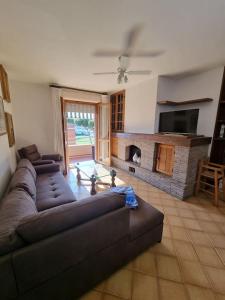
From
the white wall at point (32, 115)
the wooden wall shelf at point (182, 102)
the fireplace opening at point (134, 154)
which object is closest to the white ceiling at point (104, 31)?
the wooden wall shelf at point (182, 102)

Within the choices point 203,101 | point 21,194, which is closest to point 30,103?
point 21,194

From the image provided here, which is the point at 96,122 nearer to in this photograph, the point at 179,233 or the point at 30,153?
the point at 30,153

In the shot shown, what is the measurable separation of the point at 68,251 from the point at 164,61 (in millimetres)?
2752

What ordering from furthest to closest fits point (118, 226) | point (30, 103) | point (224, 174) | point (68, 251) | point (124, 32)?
point (30, 103), point (224, 174), point (124, 32), point (118, 226), point (68, 251)

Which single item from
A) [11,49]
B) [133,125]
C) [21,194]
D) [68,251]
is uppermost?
[11,49]

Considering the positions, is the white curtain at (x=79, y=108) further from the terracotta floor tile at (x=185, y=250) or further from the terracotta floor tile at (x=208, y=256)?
the terracotta floor tile at (x=208, y=256)

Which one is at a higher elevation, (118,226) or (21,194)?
(21,194)

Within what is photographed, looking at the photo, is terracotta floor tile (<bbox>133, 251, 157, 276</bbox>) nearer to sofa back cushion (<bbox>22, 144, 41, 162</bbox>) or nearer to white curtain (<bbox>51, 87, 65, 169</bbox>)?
sofa back cushion (<bbox>22, 144, 41, 162</bbox>)

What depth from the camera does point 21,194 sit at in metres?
1.41

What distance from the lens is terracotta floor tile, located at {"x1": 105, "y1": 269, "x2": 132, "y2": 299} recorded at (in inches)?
46.9

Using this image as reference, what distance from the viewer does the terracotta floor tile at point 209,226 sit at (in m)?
1.91

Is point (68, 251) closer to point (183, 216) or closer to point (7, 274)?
point (7, 274)

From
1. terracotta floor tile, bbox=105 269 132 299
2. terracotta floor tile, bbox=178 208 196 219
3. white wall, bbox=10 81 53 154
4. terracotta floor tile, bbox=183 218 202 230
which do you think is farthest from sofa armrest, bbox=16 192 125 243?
white wall, bbox=10 81 53 154

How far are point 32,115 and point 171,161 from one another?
141 inches
